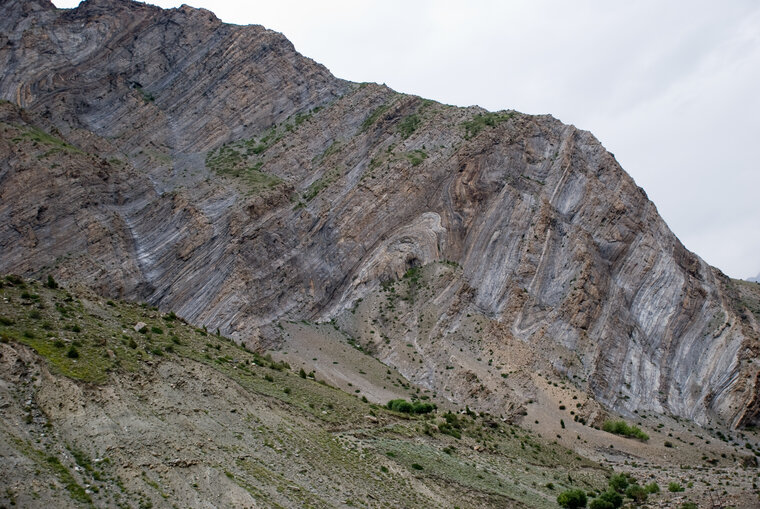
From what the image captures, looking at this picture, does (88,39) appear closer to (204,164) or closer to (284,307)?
(204,164)

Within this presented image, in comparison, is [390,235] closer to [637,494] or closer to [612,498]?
[637,494]

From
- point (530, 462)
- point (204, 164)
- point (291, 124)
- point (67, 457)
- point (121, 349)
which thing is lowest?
point (67, 457)

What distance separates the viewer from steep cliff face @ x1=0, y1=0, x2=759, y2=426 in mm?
59250

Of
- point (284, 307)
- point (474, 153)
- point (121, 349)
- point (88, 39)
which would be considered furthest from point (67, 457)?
point (88, 39)

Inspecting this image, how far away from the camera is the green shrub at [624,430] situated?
49.4 metres

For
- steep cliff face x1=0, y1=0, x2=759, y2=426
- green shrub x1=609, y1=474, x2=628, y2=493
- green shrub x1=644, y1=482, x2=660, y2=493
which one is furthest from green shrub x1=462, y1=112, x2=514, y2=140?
green shrub x1=644, y1=482, x2=660, y2=493

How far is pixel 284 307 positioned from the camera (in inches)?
2564

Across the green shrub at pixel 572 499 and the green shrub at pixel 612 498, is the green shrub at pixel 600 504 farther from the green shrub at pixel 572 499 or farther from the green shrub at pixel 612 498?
the green shrub at pixel 572 499

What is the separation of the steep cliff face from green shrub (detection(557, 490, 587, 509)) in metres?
18.4

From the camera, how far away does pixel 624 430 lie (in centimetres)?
4991

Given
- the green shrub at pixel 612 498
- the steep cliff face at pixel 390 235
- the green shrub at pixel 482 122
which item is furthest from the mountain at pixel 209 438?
the green shrub at pixel 482 122

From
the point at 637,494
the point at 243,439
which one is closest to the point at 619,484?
the point at 637,494

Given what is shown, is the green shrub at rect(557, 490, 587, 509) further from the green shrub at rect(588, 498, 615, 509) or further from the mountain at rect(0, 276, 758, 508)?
the mountain at rect(0, 276, 758, 508)

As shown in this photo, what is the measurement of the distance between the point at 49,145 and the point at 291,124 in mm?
31559
